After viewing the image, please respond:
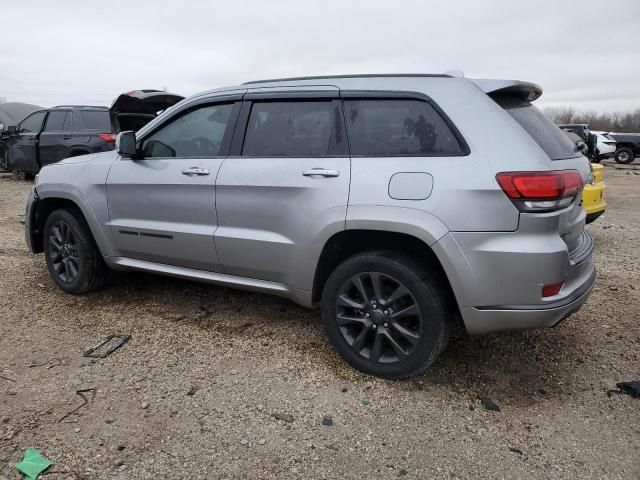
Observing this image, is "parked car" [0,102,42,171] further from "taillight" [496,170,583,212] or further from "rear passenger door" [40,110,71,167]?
"taillight" [496,170,583,212]

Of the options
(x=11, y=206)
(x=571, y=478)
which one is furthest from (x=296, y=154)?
(x=11, y=206)

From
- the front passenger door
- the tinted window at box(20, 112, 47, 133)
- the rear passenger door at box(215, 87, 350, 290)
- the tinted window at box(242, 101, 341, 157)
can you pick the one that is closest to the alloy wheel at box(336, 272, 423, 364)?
the rear passenger door at box(215, 87, 350, 290)

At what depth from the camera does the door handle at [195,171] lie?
11.6 feet

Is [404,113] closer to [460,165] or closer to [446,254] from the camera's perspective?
[460,165]

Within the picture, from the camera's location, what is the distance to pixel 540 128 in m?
2.92

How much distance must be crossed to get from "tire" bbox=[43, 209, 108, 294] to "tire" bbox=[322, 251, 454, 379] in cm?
229

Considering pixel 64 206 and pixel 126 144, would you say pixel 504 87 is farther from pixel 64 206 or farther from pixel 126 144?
pixel 64 206

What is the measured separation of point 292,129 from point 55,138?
919 cm

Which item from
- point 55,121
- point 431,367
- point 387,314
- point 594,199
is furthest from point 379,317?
point 55,121

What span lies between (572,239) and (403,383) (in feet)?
4.22

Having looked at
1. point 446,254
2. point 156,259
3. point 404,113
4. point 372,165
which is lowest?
point 156,259

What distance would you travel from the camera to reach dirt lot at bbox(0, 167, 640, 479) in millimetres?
2398

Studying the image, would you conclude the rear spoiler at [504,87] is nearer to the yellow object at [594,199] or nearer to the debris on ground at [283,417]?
the debris on ground at [283,417]

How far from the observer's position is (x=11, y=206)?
8.84 metres
